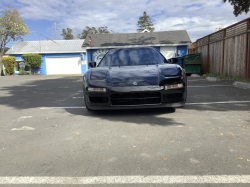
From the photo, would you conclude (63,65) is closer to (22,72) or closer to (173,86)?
(22,72)

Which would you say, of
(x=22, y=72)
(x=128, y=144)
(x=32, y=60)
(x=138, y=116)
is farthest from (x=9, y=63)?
(x=128, y=144)

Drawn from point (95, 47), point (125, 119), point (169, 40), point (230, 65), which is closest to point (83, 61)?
point (95, 47)

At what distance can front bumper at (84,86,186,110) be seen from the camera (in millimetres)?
3918

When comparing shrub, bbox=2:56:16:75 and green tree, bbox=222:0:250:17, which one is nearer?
green tree, bbox=222:0:250:17

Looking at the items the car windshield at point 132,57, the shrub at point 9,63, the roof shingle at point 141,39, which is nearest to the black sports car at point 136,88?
the car windshield at point 132,57

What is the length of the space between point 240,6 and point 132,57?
8.90m

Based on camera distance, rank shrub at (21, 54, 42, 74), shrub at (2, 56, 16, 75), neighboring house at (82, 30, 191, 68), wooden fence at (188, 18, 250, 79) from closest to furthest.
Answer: wooden fence at (188, 18, 250, 79)
neighboring house at (82, 30, 191, 68)
shrub at (21, 54, 42, 74)
shrub at (2, 56, 16, 75)

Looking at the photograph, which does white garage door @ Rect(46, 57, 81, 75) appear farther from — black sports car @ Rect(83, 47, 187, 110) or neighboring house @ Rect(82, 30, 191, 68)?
black sports car @ Rect(83, 47, 187, 110)

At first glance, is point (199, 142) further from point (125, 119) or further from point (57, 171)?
point (57, 171)

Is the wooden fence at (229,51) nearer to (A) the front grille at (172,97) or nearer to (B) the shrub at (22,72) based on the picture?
(A) the front grille at (172,97)

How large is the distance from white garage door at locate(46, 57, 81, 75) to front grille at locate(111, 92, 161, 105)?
25.1 meters

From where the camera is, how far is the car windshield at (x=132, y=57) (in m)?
5.09

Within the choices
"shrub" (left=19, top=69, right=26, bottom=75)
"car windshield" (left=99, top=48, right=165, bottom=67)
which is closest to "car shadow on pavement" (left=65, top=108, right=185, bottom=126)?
"car windshield" (left=99, top=48, right=165, bottom=67)

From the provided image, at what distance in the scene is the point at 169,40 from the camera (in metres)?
21.6
